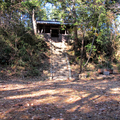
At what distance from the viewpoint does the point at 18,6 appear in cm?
1230

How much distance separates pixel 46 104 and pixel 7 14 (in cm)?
1066

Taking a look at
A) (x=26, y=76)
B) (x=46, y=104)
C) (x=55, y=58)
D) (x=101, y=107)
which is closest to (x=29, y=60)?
(x=26, y=76)

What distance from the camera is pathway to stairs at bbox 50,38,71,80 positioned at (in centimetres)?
1017

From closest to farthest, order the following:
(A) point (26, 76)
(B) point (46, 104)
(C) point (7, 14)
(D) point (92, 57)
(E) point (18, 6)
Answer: (B) point (46, 104)
(A) point (26, 76)
(C) point (7, 14)
(E) point (18, 6)
(D) point (92, 57)

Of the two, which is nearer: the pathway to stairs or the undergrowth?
the undergrowth

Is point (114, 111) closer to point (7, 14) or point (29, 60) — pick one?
point (29, 60)

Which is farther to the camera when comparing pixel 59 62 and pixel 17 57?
pixel 59 62

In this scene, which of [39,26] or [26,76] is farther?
[39,26]

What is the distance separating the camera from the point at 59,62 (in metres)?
12.5

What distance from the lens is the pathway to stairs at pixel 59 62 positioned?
1017cm

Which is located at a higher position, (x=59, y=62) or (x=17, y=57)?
(x=17, y=57)

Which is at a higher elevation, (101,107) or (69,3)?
(69,3)

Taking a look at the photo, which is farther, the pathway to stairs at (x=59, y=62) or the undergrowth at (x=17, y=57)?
the pathway to stairs at (x=59, y=62)

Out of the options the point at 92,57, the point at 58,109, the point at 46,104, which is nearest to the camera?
the point at 58,109
